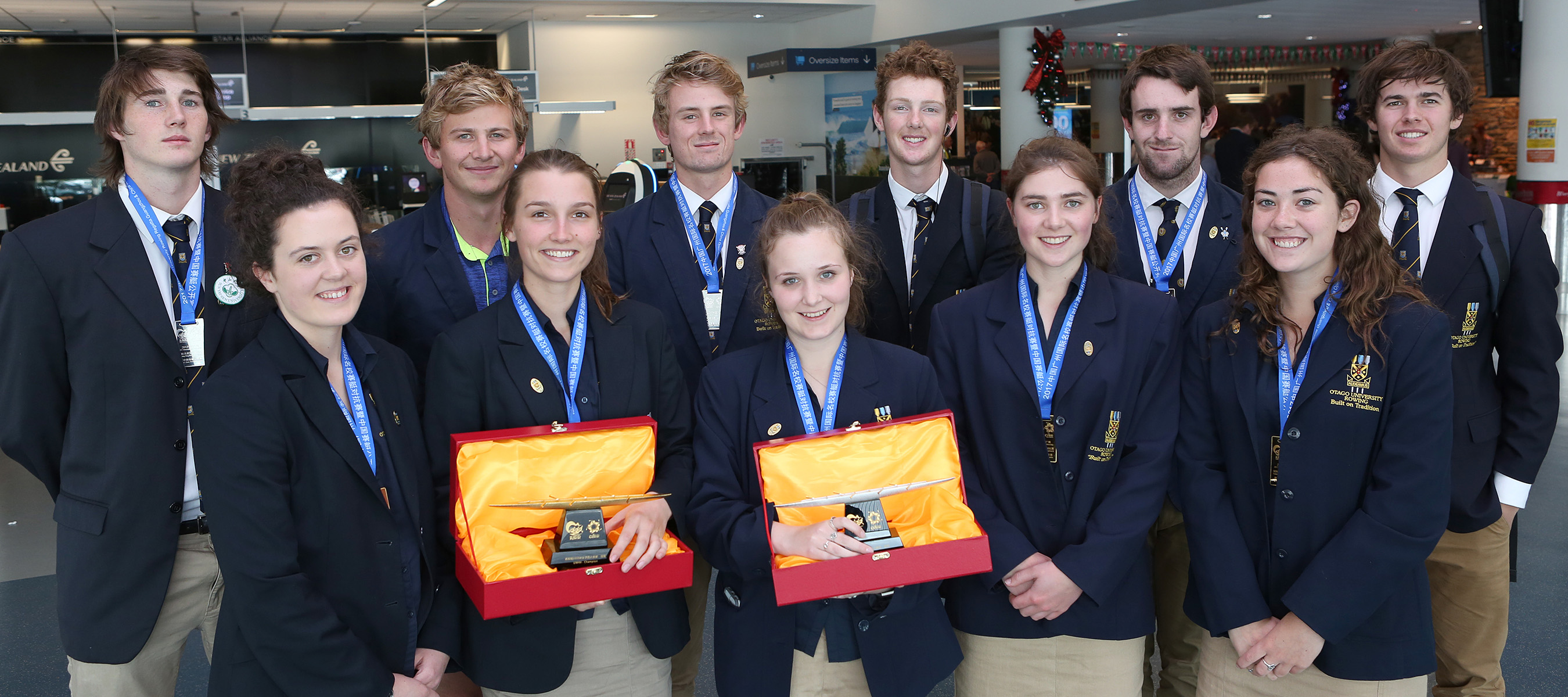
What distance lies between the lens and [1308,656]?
216 centimetres

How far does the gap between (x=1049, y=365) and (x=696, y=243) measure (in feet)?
3.64

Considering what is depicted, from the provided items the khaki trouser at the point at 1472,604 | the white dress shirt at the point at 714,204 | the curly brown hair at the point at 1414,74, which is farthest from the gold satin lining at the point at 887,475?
the curly brown hair at the point at 1414,74

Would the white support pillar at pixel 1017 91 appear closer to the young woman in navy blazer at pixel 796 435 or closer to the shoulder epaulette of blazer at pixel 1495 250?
the shoulder epaulette of blazer at pixel 1495 250

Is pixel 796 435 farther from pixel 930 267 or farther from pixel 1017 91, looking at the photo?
pixel 1017 91

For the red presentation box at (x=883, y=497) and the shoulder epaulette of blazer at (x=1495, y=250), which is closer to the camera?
the red presentation box at (x=883, y=497)

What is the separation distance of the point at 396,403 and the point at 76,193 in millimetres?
13314

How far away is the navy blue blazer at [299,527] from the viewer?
1878mm

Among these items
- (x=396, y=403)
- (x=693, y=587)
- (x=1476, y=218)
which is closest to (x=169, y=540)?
(x=396, y=403)

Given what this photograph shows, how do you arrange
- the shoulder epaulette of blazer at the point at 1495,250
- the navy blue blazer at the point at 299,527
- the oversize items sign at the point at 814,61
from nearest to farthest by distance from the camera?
the navy blue blazer at the point at 299,527
the shoulder epaulette of blazer at the point at 1495,250
the oversize items sign at the point at 814,61

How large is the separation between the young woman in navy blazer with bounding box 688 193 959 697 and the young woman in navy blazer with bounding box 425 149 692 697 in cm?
15

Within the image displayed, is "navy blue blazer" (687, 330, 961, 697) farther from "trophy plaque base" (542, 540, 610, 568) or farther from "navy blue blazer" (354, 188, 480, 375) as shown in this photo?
"navy blue blazer" (354, 188, 480, 375)

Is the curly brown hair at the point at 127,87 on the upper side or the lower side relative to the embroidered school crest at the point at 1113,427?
upper

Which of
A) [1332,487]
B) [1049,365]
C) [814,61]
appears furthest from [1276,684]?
[814,61]

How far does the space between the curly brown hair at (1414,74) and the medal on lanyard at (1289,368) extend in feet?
2.86
